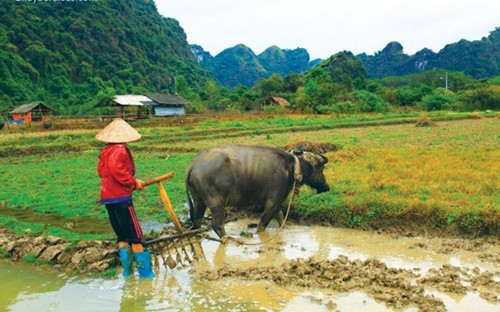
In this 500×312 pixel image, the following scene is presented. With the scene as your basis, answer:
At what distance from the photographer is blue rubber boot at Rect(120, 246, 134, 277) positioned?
6.28m

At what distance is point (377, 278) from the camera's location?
19.4ft

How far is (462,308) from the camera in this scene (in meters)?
5.15

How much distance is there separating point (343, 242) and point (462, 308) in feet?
9.07

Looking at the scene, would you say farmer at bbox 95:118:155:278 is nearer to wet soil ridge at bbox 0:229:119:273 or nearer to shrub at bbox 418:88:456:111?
wet soil ridge at bbox 0:229:119:273

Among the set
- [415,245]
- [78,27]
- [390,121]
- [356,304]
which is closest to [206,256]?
[356,304]

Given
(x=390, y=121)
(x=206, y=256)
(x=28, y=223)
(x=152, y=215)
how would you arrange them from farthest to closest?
1. (x=390, y=121)
2. (x=152, y=215)
3. (x=28, y=223)
4. (x=206, y=256)

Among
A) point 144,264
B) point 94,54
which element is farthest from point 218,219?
point 94,54

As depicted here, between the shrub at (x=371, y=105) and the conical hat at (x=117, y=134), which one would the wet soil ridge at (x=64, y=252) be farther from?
the shrub at (x=371, y=105)

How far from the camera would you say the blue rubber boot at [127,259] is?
6.28 meters

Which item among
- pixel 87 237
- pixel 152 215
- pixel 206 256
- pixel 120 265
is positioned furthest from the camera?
pixel 152 215

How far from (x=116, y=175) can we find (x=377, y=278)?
359cm

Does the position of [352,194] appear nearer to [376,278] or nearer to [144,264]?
[376,278]

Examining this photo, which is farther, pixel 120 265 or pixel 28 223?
pixel 28 223

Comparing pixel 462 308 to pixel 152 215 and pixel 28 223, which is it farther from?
pixel 28 223
